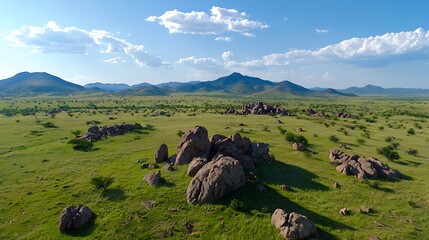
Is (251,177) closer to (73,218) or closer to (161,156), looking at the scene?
(161,156)

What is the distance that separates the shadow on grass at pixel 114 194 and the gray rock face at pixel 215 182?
32.9ft

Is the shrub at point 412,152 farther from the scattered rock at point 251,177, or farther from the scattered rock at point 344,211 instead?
the scattered rock at point 251,177

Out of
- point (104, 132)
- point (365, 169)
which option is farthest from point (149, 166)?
point (365, 169)

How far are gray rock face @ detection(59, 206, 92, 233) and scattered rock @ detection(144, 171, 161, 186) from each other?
33.2ft

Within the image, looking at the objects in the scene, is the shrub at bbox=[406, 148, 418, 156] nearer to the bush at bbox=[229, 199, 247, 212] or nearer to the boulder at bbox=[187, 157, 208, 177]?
the boulder at bbox=[187, 157, 208, 177]

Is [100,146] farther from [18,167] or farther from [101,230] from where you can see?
[101,230]

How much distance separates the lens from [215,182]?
41.3m

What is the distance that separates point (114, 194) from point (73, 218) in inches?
317

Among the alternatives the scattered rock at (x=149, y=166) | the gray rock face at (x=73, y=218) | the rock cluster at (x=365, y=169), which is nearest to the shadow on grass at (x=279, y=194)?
the rock cluster at (x=365, y=169)

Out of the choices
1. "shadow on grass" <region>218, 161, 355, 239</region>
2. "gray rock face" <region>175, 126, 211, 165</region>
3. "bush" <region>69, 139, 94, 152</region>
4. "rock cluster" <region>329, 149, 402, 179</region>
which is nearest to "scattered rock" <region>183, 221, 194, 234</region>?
"shadow on grass" <region>218, 161, 355, 239</region>

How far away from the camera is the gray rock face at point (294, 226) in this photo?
109 ft

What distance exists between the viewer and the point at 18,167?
6197cm

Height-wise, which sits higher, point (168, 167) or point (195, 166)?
point (195, 166)

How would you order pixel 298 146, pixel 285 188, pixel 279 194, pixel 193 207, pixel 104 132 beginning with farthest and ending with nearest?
pixel 104 132 < pixel 298 146 < pixel 285 188 < pixel 279 194 < pixel 193 207
